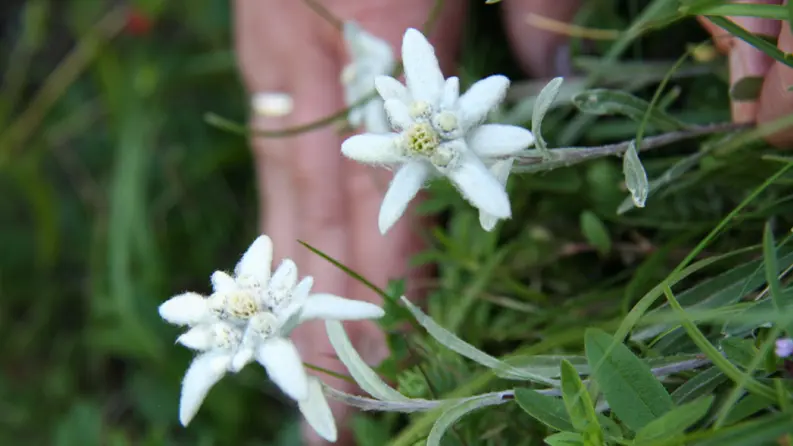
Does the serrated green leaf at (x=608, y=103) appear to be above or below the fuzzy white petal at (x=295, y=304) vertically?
above

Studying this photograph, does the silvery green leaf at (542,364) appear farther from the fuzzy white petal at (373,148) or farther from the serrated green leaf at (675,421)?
the fuzzy white petal at (373,148)

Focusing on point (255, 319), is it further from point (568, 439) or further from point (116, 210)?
point (116, 210)

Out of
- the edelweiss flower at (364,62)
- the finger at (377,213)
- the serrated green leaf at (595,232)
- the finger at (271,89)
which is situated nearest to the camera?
the serrated green leaf at (595,232)

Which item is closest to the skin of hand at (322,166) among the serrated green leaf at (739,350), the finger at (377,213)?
the finger at (377,213)

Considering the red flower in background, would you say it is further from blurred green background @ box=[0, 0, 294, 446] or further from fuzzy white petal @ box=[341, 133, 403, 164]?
fuzzy white petal @ box=[341, 133, 403, 164]

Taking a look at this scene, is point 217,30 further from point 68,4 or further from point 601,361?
point 601,361

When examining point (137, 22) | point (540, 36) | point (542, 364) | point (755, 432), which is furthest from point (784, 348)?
point (137, 22)
